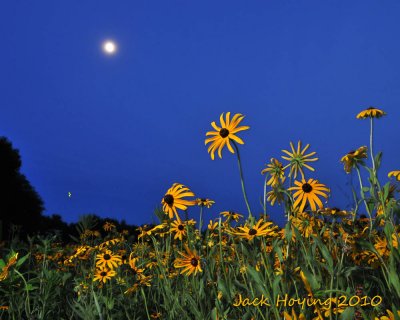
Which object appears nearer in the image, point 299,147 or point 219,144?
point 219,144

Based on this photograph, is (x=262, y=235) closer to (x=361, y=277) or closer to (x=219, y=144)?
(x=219, y=144)

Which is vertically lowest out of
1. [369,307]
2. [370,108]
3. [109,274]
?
[369,307]

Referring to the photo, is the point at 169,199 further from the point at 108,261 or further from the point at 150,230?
the point at 108,261

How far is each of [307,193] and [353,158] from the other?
79 centimetres

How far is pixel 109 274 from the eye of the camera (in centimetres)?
408

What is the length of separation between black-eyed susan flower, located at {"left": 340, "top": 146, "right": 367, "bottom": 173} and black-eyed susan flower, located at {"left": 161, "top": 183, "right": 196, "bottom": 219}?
129cm

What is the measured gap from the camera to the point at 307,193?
3240 mm

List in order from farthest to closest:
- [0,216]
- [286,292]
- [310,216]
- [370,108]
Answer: [0,216] → [370,108] → [310,216] → [286,292]

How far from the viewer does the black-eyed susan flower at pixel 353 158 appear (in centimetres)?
379

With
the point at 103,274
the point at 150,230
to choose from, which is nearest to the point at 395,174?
the point at 150,230

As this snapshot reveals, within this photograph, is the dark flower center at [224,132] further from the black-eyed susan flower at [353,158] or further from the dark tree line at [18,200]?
the dark tree line at [18,200]

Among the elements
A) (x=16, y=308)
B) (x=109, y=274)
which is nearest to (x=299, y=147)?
(x=109, y=274)

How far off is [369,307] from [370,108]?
2562 millimetres

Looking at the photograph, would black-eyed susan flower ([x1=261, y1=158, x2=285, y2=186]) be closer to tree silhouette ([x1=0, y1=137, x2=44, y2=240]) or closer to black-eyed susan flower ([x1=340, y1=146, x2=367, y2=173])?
black-eyed susan flower ([x1=340, y1=146, x2=367, y2=173])
